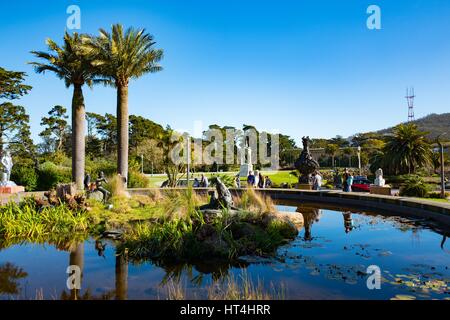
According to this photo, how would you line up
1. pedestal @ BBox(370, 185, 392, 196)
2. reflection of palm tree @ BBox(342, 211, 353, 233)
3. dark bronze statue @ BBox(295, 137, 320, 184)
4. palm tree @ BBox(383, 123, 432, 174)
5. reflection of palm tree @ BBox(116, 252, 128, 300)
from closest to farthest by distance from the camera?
reflection of palm tree @ BBox(116, 252, 128, 300) < reflection of palm tree @ BBox(342, 211, 353, 233) < pedestal @ BBox(370, 185, 392, 196) < dark bronze statue @ BBox(295, 137, 320, 184) < palm tree @ BBox(383, 123, 432, 174)

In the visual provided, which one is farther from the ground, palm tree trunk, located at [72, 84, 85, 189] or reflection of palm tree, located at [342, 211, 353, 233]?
palm tree trunk, located at [72, 84, 85, 189]

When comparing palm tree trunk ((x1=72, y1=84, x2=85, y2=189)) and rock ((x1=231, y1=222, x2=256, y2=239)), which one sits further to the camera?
palm tree trunk ((x1=72, y1=84, x2=85, y2=189))

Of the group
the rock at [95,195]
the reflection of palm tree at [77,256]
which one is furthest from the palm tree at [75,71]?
the reflection of palm tree at [77,256]

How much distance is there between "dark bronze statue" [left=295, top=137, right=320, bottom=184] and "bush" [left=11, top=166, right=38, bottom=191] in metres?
15.9

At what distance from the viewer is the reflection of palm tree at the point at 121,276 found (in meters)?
4.64

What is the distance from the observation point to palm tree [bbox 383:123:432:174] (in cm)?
2995

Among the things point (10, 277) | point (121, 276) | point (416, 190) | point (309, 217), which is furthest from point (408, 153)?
point (10, 277)

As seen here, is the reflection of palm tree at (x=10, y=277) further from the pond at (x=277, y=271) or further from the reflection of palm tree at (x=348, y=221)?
the reflection of palm tree at (x=348, y=221)

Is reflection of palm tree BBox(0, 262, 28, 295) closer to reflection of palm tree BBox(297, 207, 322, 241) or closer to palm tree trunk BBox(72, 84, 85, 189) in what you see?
reflection of palm tree BBox(297, 207, 322, 241)

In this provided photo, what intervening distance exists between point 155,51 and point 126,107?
4.46 meters

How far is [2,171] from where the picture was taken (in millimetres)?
16859

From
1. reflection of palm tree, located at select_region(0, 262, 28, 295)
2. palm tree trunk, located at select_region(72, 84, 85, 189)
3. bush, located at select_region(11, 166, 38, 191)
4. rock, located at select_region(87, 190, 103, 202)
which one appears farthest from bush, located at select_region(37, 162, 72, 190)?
reflection of palm tree, located at select_region(0, 262, 28, 295)

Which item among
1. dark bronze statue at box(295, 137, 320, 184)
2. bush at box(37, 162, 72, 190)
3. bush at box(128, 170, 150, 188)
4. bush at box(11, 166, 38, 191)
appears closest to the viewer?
dark bronze statue at box(295, 137, 320, 184)
